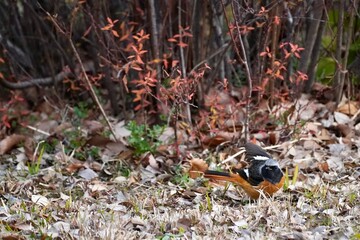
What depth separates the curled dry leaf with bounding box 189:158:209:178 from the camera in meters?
5.72

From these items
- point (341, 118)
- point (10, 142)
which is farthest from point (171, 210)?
point (341, 118)

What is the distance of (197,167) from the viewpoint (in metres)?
5.76

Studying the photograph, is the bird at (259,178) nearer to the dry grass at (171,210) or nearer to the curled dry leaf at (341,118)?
the dry grass at (171,210)

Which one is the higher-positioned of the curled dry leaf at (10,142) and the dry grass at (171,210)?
the dry grass at (171,210)

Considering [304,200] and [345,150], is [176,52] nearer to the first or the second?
[345,150]

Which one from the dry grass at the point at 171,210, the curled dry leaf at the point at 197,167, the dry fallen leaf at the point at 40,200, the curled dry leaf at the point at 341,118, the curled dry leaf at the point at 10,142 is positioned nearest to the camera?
the dry grass at the point at 171,210

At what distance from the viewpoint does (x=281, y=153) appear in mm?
6164

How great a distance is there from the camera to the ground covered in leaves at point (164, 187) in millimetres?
4379

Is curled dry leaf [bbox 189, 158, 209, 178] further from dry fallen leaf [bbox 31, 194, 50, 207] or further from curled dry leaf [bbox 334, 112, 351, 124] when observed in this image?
curled dry leaf [bbox 334, 112, 351, 124]

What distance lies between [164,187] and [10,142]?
163 centimetres

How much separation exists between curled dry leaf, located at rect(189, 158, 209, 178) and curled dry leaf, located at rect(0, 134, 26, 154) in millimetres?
1652

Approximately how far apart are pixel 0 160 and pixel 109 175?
100 centimetres

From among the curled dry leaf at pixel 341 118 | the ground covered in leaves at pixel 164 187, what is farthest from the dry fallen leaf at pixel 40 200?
the curled dry leaf at pixel 341 118

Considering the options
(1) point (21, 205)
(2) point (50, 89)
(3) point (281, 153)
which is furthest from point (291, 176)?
(2) point (50, 89)
